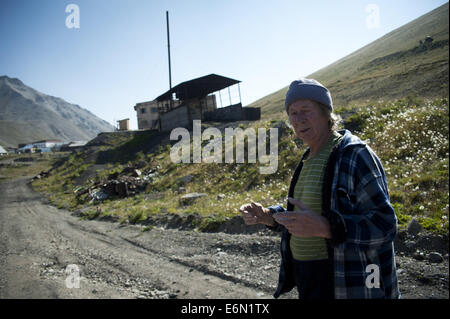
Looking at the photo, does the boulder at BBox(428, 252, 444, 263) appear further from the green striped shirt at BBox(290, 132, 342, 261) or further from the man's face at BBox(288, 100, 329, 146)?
the man's face at BBox(288, 100, 329, 146)

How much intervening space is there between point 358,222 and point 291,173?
1053cm

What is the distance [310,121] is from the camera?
2150 mm

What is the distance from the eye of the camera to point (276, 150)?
47.7 feet

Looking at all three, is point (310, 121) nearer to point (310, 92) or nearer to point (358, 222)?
point (310, 92)

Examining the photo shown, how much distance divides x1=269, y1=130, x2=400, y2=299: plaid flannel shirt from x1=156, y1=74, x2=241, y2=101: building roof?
26.1 meters

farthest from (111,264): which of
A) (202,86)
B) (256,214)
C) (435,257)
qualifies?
(202,86)

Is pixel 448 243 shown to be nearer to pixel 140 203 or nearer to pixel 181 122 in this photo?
pixel 140 203

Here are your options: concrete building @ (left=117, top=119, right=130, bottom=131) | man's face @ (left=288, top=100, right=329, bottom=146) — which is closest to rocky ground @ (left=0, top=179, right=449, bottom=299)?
man's face @ (left=288, top=100, right=329, bottom=146)

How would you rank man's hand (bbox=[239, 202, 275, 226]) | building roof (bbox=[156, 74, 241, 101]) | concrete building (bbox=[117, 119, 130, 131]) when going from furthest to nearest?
concrete building (bbox=[117, 119, 130, 131]) → building roof (bbox=[156, 74, 241, 101]) → man's hand (bbox=[239, 202, 275, 226])

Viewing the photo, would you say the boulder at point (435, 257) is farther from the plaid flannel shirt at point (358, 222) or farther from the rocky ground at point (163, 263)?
the plaid flannel shirt at point (358, 222)

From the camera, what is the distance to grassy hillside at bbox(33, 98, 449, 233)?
7473 mm

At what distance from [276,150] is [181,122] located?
1680 cm

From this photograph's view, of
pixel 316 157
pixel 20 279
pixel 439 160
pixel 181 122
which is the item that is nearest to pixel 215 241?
pixel 20 279

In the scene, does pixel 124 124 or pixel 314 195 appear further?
pixel 124 124
